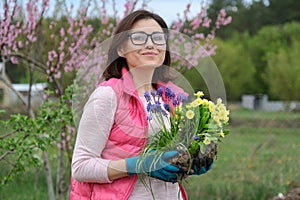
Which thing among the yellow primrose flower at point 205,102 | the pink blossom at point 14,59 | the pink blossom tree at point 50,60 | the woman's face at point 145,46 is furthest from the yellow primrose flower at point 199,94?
the pink blossom at point 14,59

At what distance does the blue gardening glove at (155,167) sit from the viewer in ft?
4.95

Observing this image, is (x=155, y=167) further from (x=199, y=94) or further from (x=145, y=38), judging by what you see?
(x=145, y=38)

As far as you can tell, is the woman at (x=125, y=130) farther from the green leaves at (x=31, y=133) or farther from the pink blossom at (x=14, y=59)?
the pink blossom at (x=14, y=59)

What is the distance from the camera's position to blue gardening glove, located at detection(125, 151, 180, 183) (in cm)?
151

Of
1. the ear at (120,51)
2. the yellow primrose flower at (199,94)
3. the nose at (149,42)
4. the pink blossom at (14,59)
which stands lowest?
the pink blossom at (14,59)

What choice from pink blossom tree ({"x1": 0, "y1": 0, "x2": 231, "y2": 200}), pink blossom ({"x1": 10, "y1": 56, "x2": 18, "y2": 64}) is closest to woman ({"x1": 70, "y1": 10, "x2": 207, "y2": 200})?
pink blossom tree ({"x1": 0, "y1": 0, "x2": 231, "y2": 200})

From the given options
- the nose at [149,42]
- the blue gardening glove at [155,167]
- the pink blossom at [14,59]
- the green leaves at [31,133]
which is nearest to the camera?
the blue gardening glove at [155,167]

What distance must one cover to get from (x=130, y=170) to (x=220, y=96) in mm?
337

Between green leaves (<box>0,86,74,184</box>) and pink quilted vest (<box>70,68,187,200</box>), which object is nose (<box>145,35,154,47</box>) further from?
green leaves (<box>0,86,74,184</box>)

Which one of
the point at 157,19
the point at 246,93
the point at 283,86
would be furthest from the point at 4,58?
the point at 246,93

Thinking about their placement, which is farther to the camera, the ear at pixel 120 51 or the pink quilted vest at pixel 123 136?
the ear at pixel 120 51

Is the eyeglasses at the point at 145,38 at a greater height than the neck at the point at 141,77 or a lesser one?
greater

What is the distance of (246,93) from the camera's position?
31406 millimetres

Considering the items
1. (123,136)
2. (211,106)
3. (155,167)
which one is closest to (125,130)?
(123,136)
